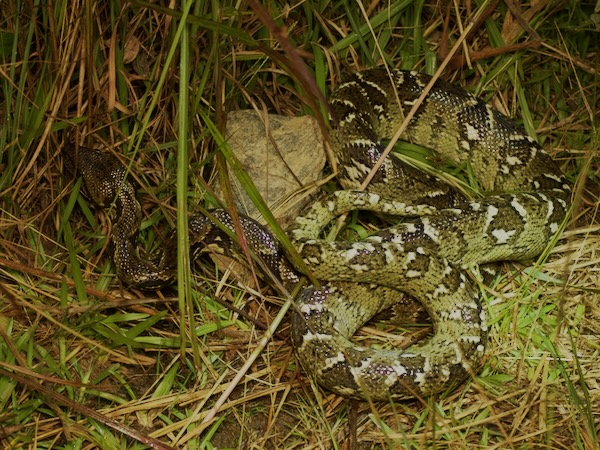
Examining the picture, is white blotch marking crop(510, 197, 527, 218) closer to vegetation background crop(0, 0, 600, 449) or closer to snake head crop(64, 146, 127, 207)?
vegetation background crop(0, 0, 600, 449)

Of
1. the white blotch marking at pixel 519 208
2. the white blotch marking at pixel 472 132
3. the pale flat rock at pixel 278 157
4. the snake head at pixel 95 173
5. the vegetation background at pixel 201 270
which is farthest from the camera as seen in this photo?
the white blotch marking at pixel 472 132

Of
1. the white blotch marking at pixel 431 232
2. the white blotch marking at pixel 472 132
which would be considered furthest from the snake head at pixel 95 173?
the white blotch marking at pixel 472 132

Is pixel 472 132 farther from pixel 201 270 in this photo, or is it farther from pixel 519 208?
pixel 201 270

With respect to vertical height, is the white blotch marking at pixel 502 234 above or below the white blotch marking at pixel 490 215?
below

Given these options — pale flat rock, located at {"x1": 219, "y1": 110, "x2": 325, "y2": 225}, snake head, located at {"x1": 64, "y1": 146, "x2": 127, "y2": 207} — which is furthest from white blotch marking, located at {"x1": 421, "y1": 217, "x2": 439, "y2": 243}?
snake head, located at {"x1": 64, "y1": 146, "x2": 127, "y2": 207}

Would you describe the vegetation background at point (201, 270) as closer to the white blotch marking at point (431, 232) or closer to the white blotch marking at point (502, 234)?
the white blotch marking at point (502, 234)

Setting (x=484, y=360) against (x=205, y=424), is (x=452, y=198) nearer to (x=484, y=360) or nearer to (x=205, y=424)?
(x=484, y=360)
